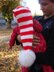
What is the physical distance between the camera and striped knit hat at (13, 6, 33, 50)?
Result: 2111 millimetres

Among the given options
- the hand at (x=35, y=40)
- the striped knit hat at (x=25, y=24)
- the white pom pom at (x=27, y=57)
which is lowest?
the white pom pom at (x=27, y=57)

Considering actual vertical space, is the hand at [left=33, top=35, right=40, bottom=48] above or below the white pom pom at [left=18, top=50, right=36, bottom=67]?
above

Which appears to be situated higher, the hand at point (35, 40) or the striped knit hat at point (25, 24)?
the striped knit hat at point (25, 24)

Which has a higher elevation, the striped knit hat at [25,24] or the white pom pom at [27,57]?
the striped knit hat at [25,24]

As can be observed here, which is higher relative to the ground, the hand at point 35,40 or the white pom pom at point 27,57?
the hand at point 35,40

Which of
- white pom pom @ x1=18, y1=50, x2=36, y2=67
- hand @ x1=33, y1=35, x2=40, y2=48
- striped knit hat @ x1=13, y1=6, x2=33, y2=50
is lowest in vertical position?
white pom pom @ x1=18, y1=50, x2=36, y2=67

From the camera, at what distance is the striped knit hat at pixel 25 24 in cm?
211

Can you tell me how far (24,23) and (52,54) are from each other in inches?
13.8

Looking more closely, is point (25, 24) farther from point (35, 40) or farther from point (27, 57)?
point (27, 57)

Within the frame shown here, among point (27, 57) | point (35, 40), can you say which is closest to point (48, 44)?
point (35, 40)

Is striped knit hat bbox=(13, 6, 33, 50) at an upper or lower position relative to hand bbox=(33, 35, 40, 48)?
upper

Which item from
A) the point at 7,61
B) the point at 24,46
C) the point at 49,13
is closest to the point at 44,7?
the point at 49,13

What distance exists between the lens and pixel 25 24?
214cm

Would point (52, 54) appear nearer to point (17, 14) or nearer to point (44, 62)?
point (44, 62)
